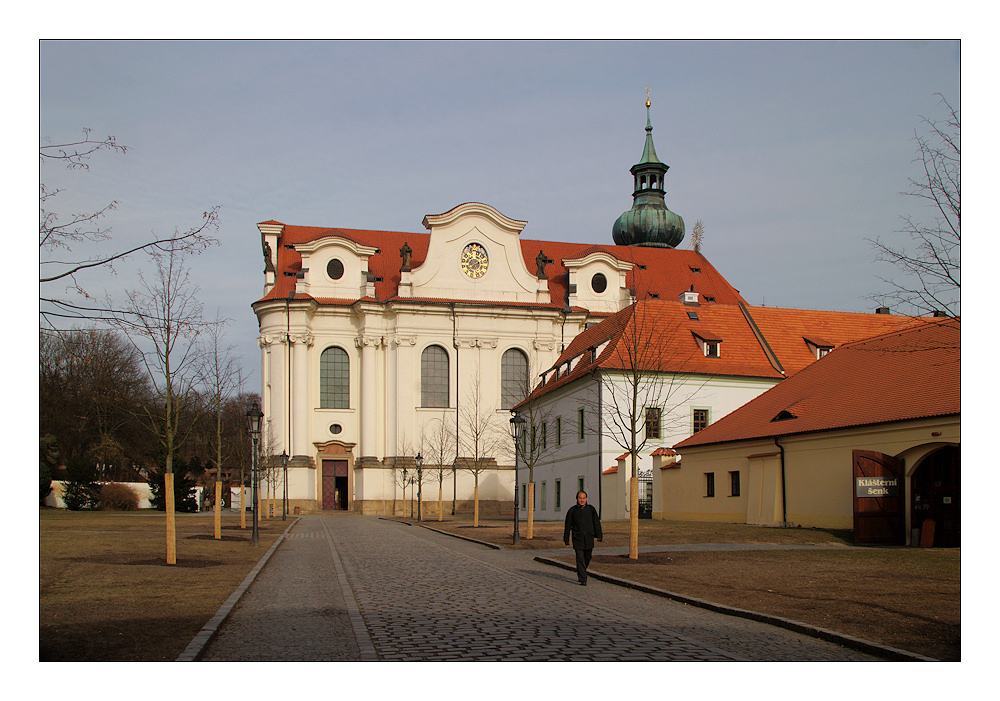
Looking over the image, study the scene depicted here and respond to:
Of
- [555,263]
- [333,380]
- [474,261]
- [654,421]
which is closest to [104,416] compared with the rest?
[333,380]

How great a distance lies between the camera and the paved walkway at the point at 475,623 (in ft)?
28.7

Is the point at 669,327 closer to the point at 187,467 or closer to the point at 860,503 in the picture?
the point at 860,503

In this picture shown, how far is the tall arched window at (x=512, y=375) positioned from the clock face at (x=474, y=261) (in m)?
6.07

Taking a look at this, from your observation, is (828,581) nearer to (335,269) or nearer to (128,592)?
(128,592)

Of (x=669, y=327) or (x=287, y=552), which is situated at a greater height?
(x=669, y=327)

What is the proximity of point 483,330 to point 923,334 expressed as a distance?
40.9m

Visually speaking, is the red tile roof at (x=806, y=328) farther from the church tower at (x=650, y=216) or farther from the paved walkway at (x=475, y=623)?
the church tower at (x=650, y=216)

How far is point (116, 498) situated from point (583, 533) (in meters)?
46.2

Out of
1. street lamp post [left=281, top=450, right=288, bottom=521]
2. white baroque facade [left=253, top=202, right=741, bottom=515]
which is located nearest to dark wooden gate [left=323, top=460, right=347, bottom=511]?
white baroque facade [left=253, top=202, right=741, bottom=515]

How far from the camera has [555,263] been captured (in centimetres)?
7356

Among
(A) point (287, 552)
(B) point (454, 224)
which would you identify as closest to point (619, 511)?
(A) point (287, 552)

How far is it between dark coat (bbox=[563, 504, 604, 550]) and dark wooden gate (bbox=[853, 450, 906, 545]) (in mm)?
11303

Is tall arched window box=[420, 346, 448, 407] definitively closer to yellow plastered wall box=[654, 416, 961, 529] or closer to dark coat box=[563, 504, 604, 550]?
yellow plastered wall box=[654, 416, 961, 529]

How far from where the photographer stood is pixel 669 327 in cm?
4381
